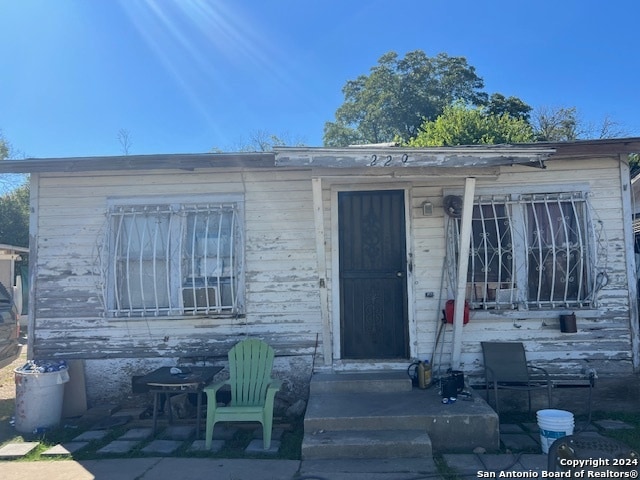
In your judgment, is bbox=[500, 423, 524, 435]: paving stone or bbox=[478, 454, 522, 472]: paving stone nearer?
bbox=[478, 454, 522, 472]: paving stone

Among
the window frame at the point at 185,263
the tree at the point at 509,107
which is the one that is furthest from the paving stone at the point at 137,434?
the tree at the point at 509,107

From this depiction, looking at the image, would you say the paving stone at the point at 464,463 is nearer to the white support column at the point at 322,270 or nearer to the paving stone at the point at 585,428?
the paving stone at the point at 585,428

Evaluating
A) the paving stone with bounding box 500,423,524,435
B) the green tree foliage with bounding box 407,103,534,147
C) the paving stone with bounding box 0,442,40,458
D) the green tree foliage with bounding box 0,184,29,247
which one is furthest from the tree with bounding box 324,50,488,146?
the paving stone with bounding box 0,442,40,458

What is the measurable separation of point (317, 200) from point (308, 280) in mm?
1085

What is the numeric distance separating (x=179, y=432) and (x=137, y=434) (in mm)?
403

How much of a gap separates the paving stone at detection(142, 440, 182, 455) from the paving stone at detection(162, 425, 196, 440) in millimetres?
113

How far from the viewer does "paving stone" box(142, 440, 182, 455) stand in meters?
4.12

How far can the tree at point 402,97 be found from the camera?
2408cm

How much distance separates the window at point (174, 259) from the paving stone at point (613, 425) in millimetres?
3967

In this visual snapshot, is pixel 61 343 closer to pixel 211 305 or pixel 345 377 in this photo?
pixel 211 305

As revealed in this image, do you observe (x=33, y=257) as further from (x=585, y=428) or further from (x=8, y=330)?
(x=585, y=428)

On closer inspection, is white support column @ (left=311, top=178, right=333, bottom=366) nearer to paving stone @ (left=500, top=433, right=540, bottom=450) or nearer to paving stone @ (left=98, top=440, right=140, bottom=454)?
paving stone @ (left=500, top=433, right=540, bottom=450)

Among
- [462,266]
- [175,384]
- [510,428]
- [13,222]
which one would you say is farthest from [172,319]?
[13,222]

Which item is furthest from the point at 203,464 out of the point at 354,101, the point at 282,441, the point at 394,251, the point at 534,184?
the point at 354,101
